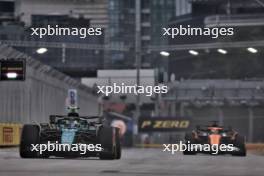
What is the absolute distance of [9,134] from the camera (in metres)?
41.2

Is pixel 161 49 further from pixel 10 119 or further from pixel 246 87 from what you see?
pixel 10 119

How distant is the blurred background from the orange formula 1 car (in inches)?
22.2

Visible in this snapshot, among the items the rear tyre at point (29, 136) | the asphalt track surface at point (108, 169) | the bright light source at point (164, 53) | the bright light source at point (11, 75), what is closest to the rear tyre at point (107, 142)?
the asphalt track surface at point (108, 169)

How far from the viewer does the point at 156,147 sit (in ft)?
143

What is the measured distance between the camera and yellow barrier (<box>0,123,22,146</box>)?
39.3 meters

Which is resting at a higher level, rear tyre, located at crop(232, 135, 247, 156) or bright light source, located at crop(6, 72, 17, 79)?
bright light source, located at crop(6, 72, 17, 79)

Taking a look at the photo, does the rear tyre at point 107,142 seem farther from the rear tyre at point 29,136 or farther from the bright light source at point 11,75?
the bright light source at point 11,75

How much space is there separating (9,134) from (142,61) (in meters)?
9.04

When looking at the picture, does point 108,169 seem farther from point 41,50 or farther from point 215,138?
point 41,50

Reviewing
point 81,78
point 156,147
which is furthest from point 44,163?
point 156,147

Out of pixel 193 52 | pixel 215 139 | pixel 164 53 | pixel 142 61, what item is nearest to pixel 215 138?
pixel 215 139

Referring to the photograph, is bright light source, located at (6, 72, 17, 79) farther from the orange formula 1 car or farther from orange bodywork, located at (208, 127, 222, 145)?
orange bodywork, located at (208, 127, 222, 145)

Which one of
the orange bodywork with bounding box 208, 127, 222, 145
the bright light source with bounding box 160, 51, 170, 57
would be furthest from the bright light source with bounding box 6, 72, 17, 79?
the bright light source with bounding box 160, 51, 170, 57

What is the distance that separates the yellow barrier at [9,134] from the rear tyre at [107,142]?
43.7ft
